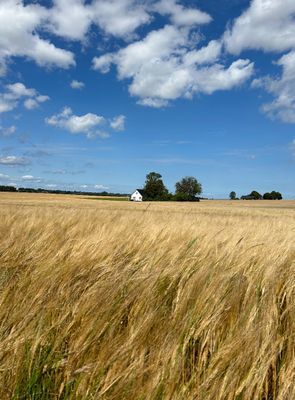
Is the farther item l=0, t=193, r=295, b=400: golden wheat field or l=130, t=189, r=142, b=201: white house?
l=130, t=189, r=142, b=201: white house

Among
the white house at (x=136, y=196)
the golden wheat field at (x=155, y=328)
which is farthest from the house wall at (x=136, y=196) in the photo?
the golden wheat field at (x=155, y=328)

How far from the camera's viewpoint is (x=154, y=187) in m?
116

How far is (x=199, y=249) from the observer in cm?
274

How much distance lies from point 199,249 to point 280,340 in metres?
1.23

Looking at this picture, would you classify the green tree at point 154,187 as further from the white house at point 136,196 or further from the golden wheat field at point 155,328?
the golden wheat field at point 155,328

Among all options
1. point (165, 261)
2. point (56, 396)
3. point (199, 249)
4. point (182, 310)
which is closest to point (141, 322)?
point (182, 310)

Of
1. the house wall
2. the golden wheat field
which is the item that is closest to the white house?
the house wall

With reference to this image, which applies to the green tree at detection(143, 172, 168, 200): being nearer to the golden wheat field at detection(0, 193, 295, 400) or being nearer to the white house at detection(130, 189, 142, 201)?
the white house at detection(130, 189, 142, 201)

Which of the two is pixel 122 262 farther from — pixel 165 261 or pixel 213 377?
pixel 213 377

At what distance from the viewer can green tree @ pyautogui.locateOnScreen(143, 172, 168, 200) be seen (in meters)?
115

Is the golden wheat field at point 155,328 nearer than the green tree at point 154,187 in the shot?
Yes

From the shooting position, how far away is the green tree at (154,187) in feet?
378

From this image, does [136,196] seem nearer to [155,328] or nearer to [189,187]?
[189,187]

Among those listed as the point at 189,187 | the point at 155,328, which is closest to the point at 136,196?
the point at 189,187
